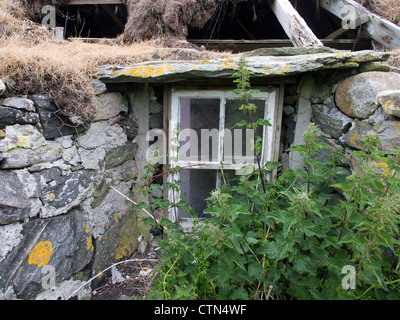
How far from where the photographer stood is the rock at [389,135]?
66.9 inches

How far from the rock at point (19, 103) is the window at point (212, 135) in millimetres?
1247

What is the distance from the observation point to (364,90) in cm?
198

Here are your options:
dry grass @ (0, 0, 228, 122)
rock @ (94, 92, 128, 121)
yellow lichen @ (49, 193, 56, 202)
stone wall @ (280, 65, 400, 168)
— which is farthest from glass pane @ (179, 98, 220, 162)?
yellow lichen @ (49, 193, 56, 202)

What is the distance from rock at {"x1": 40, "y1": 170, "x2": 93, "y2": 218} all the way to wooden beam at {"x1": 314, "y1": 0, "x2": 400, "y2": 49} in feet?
12.5

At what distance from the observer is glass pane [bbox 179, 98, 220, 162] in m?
2.71

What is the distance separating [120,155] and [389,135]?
2287 mm

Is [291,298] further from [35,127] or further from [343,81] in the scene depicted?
[35,127]

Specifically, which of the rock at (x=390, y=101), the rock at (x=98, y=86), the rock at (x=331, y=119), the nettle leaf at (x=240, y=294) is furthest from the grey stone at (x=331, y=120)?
the rock at (x=98, y=86)

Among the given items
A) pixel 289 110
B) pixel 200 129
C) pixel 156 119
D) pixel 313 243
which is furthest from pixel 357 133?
pixel 156 119

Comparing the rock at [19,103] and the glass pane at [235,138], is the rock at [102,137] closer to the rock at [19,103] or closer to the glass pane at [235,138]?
the rock at [19,103]

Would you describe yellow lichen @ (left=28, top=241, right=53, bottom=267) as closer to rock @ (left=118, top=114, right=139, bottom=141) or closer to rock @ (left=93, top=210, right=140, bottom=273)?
rock @ (left=93, top=210, right=140, bottom=273)

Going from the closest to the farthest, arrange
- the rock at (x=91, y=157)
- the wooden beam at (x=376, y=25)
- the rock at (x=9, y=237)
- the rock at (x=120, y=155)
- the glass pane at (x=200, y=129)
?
the rock at (x=9, y=237)
the rock at (x=91, y=157)
the rock at (x=120, y=155)
the glass pane at (x=200, y=129)
the wooden beam at (x=376, y=25)

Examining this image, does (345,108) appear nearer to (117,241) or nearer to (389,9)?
(389,9)

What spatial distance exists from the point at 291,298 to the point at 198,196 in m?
1.42
